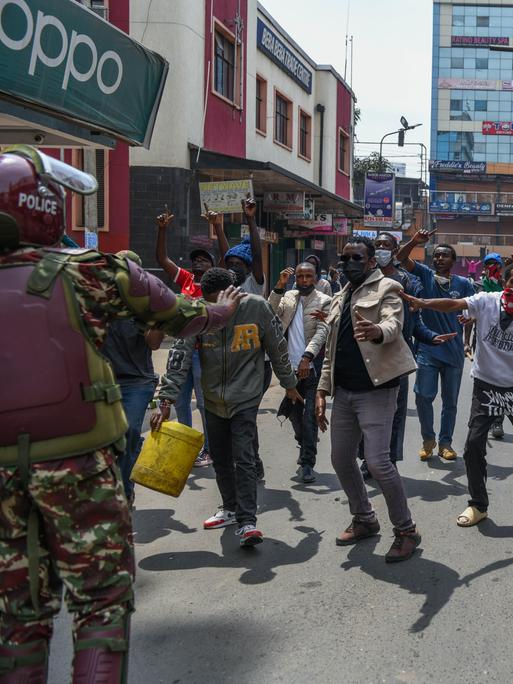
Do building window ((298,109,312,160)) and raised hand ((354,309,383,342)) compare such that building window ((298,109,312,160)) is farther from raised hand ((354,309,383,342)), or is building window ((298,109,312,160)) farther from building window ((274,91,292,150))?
raised hand ((354,309,383,342))

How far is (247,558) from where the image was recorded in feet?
15.5

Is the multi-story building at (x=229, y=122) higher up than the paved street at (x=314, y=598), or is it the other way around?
the multi-story building at (x=229, y=122)

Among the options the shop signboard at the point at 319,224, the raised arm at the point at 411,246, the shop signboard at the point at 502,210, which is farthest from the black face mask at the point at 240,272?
the shop signboard at the point at 502,210

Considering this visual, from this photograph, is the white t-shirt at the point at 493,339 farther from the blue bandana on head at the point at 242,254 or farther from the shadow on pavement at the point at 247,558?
the blue bandana on head at the point at 242,254

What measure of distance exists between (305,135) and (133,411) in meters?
25.9

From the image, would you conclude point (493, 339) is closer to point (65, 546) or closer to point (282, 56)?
point (65, 546)

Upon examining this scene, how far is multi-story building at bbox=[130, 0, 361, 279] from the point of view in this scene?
17.4 meters

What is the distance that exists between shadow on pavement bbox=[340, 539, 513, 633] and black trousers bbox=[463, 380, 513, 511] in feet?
2.29

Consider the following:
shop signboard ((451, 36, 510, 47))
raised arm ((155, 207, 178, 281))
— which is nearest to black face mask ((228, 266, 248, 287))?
raised arm ((155, 207, 178, 281))

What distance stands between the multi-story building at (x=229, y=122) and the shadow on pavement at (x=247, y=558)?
41.8 ft

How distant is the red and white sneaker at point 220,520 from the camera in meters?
5.32

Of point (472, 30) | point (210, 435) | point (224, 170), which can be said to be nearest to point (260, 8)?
point (224, 170)

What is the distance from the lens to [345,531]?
502 centimetres

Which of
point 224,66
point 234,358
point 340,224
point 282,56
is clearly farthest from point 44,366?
point 340,224
